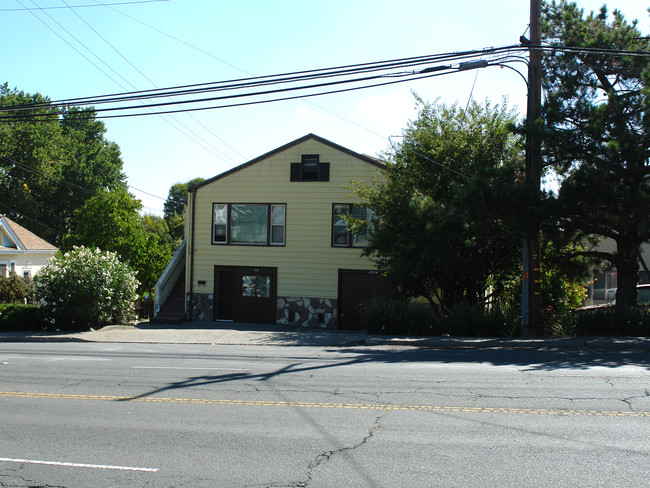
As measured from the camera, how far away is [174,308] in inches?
965

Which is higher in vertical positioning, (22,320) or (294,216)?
(294,216)

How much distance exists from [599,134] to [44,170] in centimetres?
4882

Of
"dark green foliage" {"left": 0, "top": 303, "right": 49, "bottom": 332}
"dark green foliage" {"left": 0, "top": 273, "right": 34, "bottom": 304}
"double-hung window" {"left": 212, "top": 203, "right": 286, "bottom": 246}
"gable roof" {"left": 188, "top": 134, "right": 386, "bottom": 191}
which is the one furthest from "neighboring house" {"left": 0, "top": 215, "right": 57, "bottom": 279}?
"gable roof" {"left": 188, "top": 134, "right": 386, "bottom": 191}

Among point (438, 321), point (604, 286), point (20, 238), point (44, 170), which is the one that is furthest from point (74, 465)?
point (44, 170)

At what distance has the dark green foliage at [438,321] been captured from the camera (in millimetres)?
16609

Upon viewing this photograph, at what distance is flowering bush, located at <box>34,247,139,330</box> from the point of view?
66.4ft

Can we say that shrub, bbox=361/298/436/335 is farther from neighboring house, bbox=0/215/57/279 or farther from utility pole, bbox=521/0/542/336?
neighboring house, bbox=0/215/57/279

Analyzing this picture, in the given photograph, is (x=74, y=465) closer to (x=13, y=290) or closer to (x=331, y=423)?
(x=331, y=423)

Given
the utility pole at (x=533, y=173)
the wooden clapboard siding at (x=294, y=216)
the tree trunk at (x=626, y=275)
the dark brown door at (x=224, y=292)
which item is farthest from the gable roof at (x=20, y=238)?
the tree trunk at (x=626, y=275)

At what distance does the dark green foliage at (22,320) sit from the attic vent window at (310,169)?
35.2ft

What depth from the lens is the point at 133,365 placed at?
40.5 ft

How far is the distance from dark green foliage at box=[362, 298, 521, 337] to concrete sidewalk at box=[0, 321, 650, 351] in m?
0.74

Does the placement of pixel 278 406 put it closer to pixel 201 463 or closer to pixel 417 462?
pixel 201 463

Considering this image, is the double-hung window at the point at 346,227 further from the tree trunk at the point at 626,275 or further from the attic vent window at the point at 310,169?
the tree trunk at the point at 626,275
